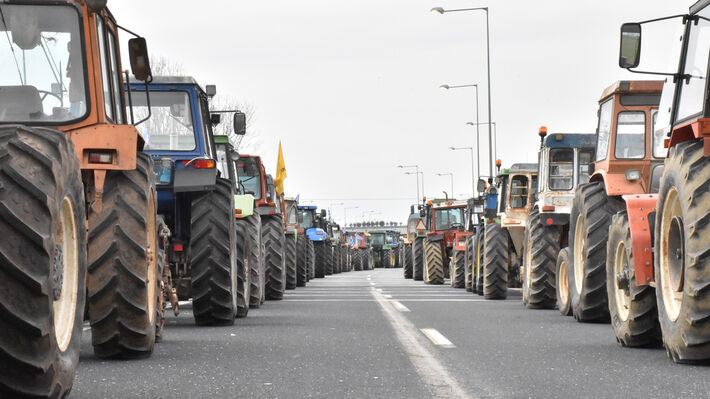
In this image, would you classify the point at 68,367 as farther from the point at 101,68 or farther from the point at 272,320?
the point at 272,320

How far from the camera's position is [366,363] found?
8.42 m

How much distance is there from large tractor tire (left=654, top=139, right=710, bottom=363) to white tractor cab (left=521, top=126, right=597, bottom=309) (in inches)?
315

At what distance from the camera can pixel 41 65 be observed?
26.4 feet

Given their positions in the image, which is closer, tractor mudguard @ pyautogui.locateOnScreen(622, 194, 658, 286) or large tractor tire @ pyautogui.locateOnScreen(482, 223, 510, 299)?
tractor mudguard @ pyautogui.locateOnScreen(622, 194, 658, 286)

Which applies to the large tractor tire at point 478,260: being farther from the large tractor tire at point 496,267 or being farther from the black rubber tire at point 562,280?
the black rubber tire at point 562,280

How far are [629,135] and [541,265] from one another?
4.24 metres

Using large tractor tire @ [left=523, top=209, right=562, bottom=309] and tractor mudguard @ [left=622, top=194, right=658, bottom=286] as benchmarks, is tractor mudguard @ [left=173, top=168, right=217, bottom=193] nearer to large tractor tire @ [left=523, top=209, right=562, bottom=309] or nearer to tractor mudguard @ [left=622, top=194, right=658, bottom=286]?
tractor mudguard @ [left=622, top=194, right=658, bottom=286]

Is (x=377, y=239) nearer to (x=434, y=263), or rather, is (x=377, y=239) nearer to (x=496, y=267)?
(x=434, y=263)

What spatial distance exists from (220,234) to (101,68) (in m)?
4.13

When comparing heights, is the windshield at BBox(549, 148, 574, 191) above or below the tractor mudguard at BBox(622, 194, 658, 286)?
above

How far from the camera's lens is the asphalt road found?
6.88 metres

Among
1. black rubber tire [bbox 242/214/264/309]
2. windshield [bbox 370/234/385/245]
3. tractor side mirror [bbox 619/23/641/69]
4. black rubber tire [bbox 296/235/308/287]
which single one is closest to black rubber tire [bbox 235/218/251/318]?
black rubber tire [bbox 242/214/264/309]

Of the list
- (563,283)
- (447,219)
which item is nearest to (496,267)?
(563,283)

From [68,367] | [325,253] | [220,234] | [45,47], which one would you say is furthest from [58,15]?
[325,253]
